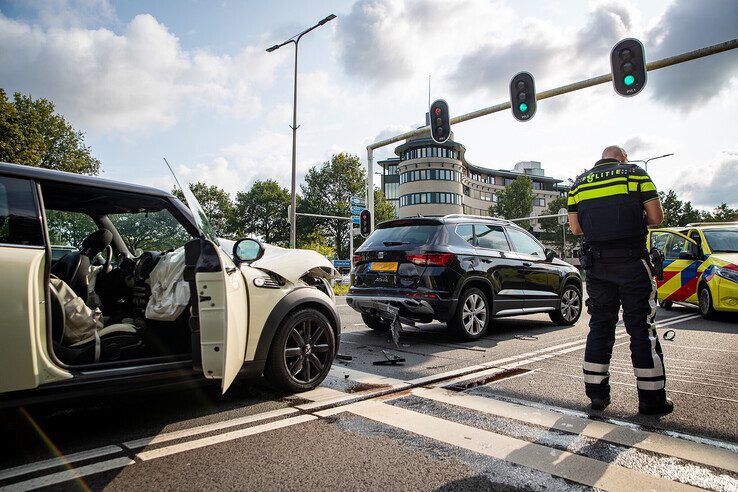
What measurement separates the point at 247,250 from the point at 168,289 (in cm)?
79

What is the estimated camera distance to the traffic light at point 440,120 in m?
14.8

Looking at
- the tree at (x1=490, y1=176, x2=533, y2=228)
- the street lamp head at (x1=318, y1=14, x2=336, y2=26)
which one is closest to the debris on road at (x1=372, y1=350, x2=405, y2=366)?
the street lamp head at (x1=318, y1=14, x2=336, y2=26)

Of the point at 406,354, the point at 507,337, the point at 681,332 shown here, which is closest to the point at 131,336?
the point at 406,354

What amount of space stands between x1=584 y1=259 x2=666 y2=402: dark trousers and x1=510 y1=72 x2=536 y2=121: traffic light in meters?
9.94

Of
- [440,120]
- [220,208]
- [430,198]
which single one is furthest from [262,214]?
[440,120]

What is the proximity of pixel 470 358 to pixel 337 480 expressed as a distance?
3.49m

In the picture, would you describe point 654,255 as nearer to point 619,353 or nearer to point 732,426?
point 732,426

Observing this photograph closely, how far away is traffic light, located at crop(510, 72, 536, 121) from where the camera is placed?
508 inches

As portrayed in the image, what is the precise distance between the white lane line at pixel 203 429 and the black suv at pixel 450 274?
10.0ft

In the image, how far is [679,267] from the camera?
10.4 metres

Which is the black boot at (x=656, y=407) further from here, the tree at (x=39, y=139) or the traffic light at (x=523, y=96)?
the tree at (x=39, y=139)

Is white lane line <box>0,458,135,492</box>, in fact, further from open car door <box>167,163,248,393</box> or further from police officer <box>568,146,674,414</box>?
police officer <box>568,146,674,414</box>

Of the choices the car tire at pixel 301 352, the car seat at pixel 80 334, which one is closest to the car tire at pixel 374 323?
the car tire at pixel 301 352

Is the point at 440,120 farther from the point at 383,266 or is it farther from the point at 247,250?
the point at 247,250
